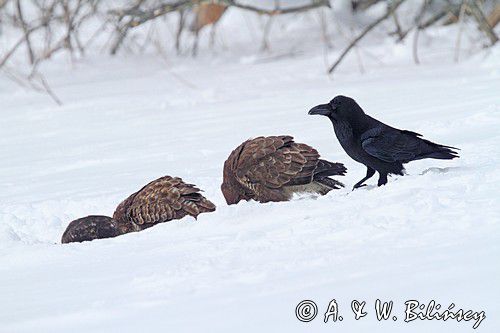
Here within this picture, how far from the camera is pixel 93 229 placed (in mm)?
4914

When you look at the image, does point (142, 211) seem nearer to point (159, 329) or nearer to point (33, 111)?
point (159, 329)

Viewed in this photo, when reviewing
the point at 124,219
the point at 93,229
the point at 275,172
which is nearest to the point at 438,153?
the point at 275,172

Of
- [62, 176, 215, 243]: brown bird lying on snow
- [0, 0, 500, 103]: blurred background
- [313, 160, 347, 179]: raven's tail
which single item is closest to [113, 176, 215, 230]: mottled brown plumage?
[62, 176, 215, 243]: brown bird lying on snow

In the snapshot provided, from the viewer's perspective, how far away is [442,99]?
311 inches

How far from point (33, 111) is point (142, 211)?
479cm

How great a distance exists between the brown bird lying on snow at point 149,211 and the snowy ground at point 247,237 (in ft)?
0.98

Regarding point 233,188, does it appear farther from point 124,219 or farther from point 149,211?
point 124,219

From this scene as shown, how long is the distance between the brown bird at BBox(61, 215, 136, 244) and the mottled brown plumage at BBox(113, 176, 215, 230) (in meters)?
0.06

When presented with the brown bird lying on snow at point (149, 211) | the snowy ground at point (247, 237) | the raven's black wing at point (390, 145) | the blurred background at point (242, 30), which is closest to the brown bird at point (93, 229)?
the brown bird lying on snow at point (149, 211)

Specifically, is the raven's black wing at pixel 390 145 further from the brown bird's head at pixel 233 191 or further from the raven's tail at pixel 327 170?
the brown bird's head at pixel 233 191

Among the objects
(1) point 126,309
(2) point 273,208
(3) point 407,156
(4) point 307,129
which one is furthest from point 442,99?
(1) point 126,309

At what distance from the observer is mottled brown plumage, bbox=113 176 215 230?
495 cm

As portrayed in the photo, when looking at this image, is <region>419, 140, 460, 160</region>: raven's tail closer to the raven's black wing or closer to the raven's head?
the raven's black wing

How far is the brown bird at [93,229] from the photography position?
486cm
